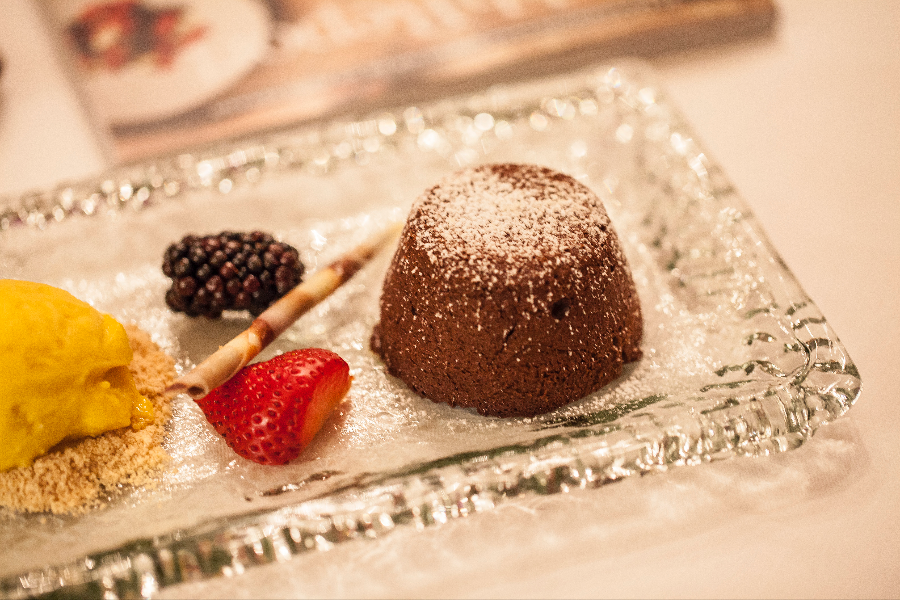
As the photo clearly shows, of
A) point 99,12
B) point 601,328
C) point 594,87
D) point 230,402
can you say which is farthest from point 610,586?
point 99,12

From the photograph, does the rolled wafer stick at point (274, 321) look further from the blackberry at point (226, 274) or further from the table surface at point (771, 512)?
the table surface at point (771, 512)

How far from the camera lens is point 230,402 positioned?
4.11 ft

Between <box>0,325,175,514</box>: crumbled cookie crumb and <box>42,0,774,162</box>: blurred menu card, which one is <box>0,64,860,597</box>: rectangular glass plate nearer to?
<box>0,325,175,514</box>: crumbled cookie crumb

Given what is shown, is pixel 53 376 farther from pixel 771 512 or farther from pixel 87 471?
pixel 771 512

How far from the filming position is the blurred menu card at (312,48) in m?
2.16

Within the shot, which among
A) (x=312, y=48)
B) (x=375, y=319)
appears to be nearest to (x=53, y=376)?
(x=375, y=319)

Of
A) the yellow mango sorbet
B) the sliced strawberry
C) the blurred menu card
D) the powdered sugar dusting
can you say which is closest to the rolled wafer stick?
the sliced strawberry

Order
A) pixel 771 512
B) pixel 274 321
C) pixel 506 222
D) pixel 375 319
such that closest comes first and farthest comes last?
pixel 771 512
pixel 506 222
pixel 274 321
pixel 375 319

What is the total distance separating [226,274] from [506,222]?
0.58 meters

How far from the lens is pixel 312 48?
89.7 inches

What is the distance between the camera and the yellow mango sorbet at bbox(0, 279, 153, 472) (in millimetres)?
1192

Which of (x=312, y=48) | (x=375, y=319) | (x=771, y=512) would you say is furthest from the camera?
(x=312, y=48)

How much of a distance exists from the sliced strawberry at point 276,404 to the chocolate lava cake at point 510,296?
193mm

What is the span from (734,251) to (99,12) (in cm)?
213
